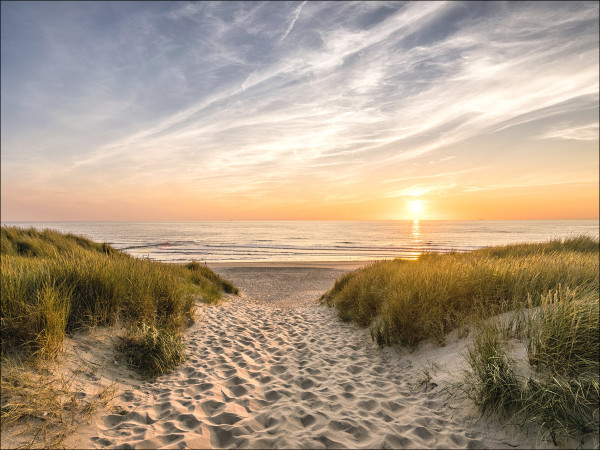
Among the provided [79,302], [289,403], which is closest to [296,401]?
[289,403]

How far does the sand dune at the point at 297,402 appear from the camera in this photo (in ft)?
10.5

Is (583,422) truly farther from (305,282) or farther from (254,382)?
(305,282)

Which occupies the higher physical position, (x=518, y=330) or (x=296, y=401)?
(x=518, y=330)

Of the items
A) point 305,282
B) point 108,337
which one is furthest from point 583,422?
point 305,282

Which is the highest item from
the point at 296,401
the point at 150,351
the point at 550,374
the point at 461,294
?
the point at 461,294

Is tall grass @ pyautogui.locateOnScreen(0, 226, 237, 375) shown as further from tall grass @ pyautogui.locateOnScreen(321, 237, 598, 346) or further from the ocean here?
the ocean

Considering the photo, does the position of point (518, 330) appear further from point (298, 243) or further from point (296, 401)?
point (298, 243)

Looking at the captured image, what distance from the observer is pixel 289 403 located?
4070mm

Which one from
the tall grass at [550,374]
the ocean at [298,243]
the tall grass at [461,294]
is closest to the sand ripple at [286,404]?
the tall grass at [550,374]

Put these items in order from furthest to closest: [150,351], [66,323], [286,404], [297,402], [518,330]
→ [150,351], [66,323], [518,330], [297,402], [286,404]

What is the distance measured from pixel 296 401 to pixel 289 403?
154mm

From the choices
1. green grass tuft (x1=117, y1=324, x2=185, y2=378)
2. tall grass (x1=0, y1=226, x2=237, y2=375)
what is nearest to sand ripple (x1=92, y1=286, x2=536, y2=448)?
green grass tuft (x1=117, y1=324, x2=185, y2=378)

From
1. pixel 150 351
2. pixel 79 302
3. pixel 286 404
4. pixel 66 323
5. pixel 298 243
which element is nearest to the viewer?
pixel 286 404

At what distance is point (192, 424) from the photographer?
3529 mm
